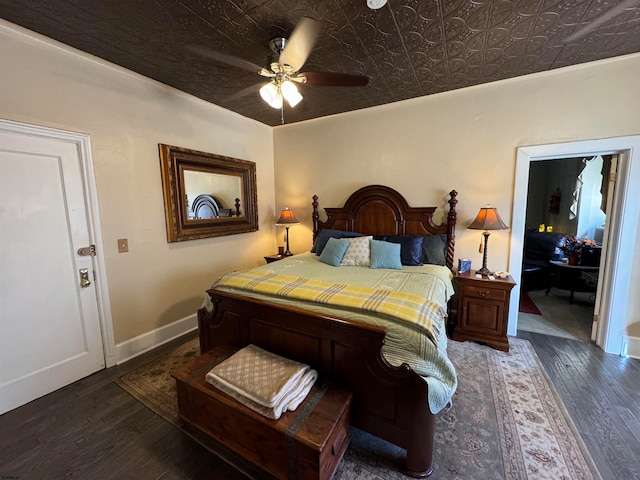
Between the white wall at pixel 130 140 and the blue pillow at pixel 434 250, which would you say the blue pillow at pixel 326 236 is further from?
the white wall at pixel 130 140

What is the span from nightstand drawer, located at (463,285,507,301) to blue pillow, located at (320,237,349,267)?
4.36 feet

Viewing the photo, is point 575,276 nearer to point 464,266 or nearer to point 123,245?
point 464,266

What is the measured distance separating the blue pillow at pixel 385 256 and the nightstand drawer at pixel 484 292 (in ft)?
2.45

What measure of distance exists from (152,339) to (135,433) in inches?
47.9

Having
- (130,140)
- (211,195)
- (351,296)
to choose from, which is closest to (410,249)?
(351,296)

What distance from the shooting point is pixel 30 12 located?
5.61 feet

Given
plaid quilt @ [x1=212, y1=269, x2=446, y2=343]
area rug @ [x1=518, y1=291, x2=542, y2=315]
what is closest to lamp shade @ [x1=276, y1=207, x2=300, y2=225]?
plaid quilt @ [x1=212, y1=269, x2=446, y2=343]

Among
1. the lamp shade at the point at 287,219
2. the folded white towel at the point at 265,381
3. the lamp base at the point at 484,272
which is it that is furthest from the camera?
the lamp shade at the point at 287,219

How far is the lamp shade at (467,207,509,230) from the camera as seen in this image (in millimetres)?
2670

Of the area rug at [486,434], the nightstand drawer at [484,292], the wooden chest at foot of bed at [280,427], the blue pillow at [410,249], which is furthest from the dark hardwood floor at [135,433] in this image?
the blue pillow at [410,249]

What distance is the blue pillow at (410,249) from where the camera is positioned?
2.93 m

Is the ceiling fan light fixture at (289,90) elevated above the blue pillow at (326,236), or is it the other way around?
the ceiling fan light fixture at (289,90)

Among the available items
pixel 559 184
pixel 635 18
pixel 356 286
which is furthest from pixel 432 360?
pixel 559 184

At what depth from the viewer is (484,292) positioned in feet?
8.72
